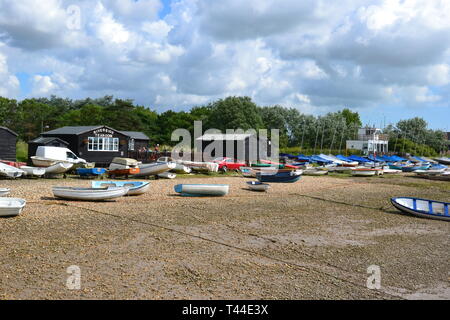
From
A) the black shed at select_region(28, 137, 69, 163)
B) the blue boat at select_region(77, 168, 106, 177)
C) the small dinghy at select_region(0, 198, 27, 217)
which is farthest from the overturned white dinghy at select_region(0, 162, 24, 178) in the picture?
the small dinghy at select_region(0, 198, 27, 217)

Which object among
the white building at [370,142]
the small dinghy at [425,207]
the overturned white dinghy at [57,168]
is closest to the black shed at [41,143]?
the overturned white dinghy at [57,168]

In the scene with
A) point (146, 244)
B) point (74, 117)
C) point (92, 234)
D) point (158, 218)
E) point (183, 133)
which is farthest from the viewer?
point (183, 133)

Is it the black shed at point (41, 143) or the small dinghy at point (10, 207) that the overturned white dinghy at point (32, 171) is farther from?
the small dinghy at point (10, 207)

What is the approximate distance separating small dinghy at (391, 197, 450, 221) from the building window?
97.3 feet

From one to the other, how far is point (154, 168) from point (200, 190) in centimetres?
833

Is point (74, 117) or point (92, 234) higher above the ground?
point (74, 117)

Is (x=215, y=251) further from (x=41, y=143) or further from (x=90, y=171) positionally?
(x=41, y=143)

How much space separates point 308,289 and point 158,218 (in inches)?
315

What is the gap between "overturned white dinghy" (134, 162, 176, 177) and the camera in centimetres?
2967

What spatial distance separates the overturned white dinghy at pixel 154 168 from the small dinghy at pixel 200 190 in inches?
288

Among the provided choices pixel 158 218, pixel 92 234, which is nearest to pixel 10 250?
pixel 92 234

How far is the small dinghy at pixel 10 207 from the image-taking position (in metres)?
14.2
